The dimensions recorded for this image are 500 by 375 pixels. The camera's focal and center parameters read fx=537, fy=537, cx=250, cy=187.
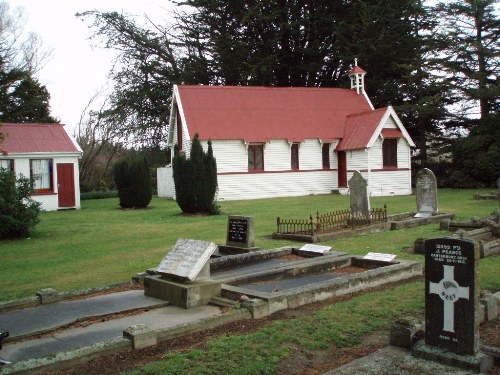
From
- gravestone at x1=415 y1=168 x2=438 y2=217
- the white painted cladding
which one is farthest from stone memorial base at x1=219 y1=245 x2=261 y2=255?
the white painted cladding

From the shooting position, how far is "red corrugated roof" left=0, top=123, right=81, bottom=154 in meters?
28.2

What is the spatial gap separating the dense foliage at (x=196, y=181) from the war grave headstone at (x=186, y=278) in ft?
46.8

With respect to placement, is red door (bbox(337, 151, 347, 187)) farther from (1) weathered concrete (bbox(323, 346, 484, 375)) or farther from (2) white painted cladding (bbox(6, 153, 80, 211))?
(1) weathered concrete (bbox(323, 346, 484, 375))

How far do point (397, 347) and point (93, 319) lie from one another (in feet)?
14.4

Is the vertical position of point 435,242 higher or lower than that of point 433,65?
lower

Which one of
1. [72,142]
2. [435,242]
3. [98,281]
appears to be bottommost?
[98,281]

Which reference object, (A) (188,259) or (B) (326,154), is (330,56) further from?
(A) (188,259)

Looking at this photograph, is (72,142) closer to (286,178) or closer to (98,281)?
(286,178)

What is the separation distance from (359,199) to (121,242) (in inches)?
297

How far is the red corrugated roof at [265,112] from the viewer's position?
32938mm

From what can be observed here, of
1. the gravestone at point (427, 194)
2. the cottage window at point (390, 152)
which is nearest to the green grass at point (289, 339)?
the gravestone at point (427, 194)

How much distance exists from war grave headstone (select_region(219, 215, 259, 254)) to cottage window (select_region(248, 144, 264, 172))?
20003 millimetres

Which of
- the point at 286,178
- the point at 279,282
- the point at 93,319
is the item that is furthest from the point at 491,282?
the point at 286,178

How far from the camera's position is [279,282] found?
32.9 feet
